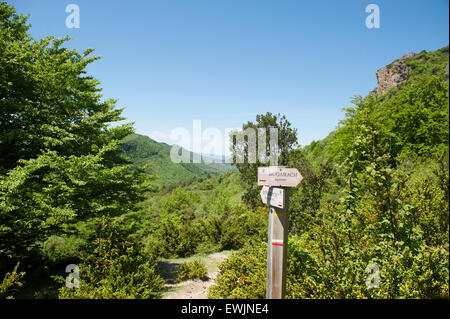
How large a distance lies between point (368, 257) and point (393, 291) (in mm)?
532

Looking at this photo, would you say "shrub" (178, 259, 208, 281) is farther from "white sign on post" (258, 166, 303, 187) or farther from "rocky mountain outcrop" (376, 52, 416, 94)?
"rocky mountain outcrop" (376, 52, 416, 94)

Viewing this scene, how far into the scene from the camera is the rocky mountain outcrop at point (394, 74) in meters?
62.5

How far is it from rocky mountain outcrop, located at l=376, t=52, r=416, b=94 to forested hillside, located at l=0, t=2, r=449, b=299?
2859 inches

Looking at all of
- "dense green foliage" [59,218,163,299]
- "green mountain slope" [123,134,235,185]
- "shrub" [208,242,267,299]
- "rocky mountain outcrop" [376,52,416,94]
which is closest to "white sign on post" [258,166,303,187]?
"shrub" [208,242,267,299]

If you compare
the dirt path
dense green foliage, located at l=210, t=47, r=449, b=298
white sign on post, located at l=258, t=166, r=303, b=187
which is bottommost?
the dirt path

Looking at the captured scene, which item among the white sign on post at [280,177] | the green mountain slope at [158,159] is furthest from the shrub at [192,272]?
the green mountain slope at [158,159]

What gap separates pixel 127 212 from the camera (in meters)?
8.42

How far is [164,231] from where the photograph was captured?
11273 millimetres

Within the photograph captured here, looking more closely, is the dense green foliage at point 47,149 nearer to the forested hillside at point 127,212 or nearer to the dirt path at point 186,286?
the forested hillside at point 127,212

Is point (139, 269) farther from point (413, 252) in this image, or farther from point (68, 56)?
point (68, 56)

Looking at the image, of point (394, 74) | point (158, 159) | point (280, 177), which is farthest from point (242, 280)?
point (158, 159)

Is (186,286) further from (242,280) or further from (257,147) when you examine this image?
(257,147)

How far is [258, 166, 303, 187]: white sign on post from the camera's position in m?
2.73

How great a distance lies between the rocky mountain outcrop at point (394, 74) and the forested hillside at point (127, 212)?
7262 centimetres
